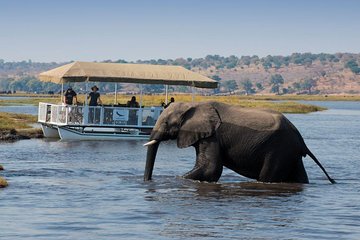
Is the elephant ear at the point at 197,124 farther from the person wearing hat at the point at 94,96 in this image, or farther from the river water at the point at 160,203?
the person wearing hat at the point at 94,96

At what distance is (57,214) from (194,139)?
18.1ft

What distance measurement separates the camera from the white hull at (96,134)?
38.5 meters

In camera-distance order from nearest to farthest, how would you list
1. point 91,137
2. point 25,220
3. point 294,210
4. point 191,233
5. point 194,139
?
point 191,233 → point 25,220 → point 294,210 → point 194,139 → point 91,137

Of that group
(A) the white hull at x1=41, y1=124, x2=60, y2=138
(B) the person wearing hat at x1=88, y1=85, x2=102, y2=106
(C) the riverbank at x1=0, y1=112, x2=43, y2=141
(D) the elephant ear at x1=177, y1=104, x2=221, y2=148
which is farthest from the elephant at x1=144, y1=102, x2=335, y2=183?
(A) the white hull at x1=41, y1=124, x2=60, y2=138

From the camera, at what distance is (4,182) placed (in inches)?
843

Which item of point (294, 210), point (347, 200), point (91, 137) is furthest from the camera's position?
point (91, 137)

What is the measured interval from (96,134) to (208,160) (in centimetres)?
1713

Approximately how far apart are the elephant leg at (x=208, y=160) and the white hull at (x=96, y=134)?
1683 cm

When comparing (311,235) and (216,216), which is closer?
(311,235)

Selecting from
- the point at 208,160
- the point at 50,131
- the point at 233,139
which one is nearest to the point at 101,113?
the point at 50,131

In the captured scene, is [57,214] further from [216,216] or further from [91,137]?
[91,137]

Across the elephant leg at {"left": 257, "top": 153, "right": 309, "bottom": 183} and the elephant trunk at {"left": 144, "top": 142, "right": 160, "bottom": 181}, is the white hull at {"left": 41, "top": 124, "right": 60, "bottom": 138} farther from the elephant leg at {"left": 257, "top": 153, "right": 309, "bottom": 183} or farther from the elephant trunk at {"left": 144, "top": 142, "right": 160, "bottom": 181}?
the elephant leg at {"left": 257, "top": 153, "right": 309, "bottom": 183}

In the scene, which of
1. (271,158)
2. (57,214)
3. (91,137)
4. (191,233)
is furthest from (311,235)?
(91,137)

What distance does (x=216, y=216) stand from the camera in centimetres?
1739
